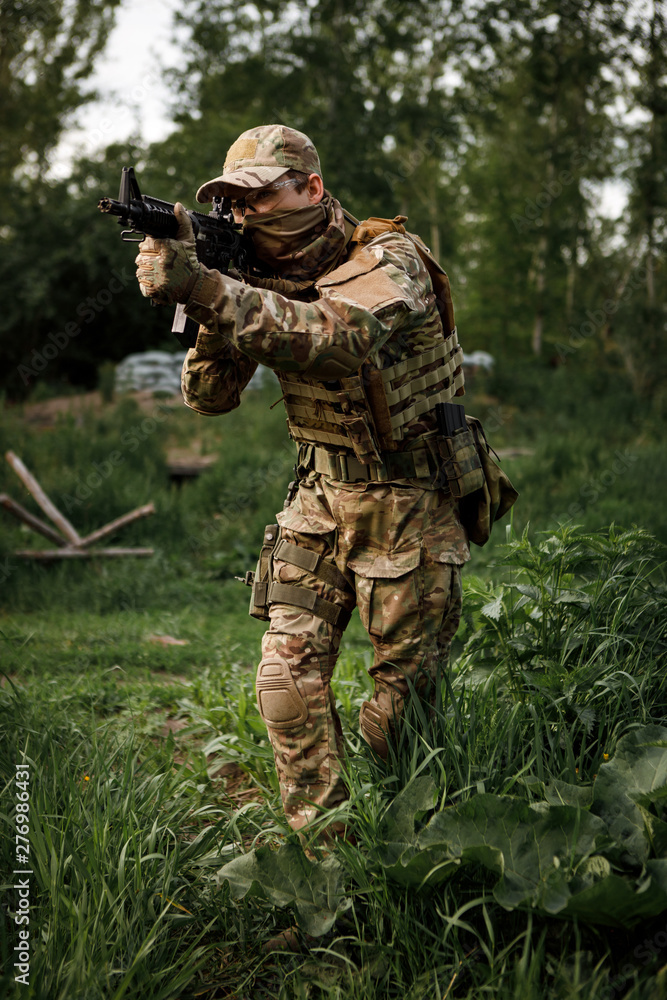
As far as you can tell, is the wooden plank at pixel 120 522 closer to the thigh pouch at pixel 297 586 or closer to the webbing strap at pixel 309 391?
the thigh pouch at pixel 297 586

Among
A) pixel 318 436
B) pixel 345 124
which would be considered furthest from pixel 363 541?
pixel 345 124

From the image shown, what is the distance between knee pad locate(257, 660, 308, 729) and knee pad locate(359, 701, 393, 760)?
0.76 feet

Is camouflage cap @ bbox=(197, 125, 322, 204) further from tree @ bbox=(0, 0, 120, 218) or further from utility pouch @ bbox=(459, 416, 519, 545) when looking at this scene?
tree @ bbox=(0, 0, 120, 218)

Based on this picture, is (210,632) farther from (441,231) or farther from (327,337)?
(441,231)

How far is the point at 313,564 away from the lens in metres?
2.57

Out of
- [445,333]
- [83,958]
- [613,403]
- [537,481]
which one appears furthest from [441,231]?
[83,958]

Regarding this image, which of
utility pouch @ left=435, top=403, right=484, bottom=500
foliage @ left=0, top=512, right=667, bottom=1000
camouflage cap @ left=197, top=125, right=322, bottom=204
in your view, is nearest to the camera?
foliage @ left=0, top=512, right=667, bottom=1000

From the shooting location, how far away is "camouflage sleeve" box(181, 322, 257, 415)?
2.72 metres
